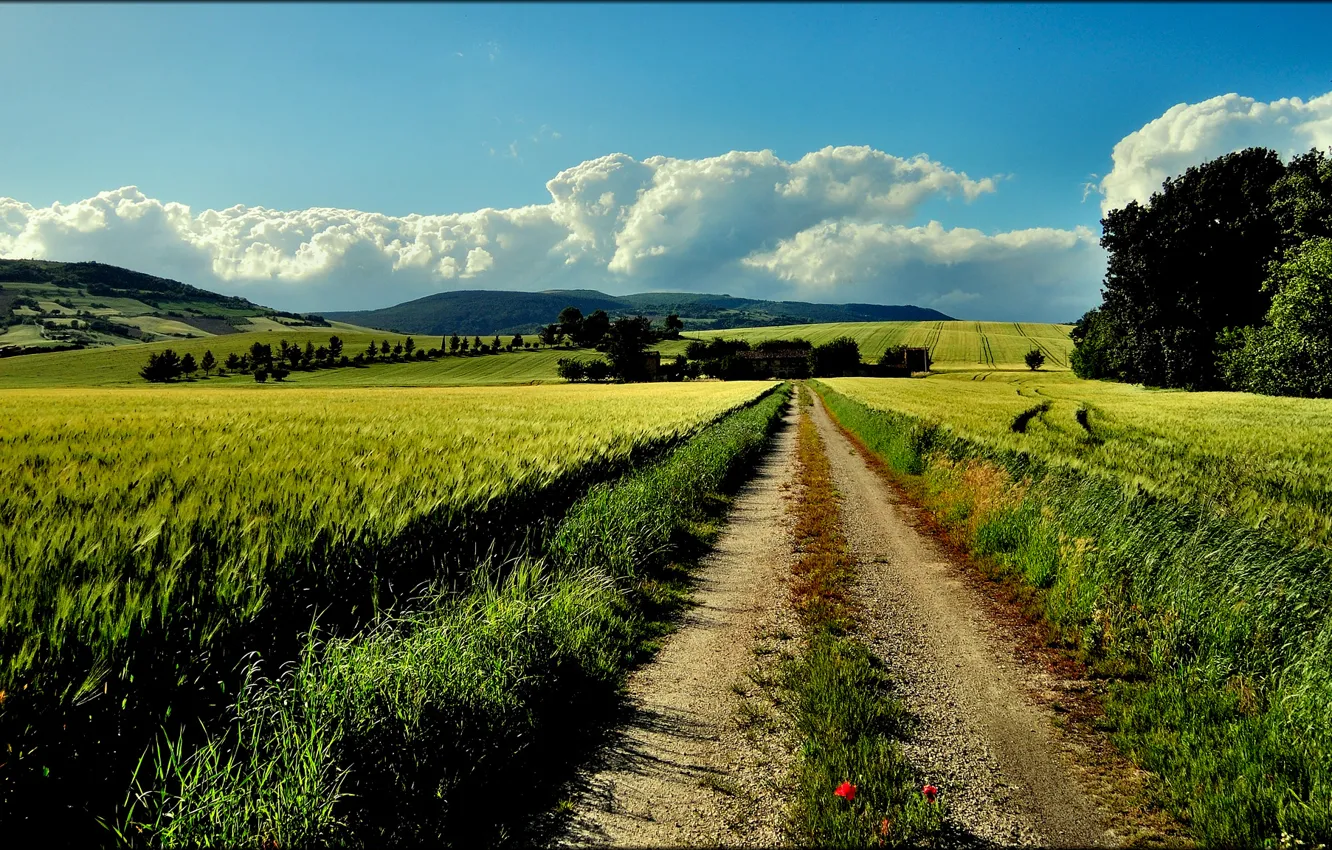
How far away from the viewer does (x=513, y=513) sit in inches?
289

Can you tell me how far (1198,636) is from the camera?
4.71 metres

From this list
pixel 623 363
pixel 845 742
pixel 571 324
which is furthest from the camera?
pixel 571 324

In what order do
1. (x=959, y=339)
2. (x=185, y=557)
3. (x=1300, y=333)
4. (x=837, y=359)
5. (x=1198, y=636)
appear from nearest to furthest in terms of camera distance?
(x=185, y=557) → (x=1198, y=636) → (x=1300, y=333) → (x=837, y=359) → (x=959, y=339)

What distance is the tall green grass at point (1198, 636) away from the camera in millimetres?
Answer: 3184

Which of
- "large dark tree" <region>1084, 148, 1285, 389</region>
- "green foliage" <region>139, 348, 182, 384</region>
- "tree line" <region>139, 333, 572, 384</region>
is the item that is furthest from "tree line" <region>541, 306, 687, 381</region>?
"large dark tree" <region>1084, 148, 1285, 389</region>

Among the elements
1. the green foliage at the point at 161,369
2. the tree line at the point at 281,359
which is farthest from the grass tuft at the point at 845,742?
the green foliage at the point at 161,369

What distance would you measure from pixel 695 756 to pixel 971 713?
88.0 inches

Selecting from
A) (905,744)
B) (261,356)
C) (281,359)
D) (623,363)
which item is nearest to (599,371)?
(623,363)

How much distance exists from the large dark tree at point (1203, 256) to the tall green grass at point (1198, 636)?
4993cm

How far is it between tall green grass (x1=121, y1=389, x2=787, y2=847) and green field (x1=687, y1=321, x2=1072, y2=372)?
119216mm

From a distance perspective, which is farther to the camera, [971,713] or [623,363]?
[623,363]

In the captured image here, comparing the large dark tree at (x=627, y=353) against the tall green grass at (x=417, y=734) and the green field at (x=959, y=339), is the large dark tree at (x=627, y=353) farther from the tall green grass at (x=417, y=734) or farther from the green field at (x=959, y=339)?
the tall green grass at (x=417, y=734)

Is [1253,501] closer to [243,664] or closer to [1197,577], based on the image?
[1197,577]

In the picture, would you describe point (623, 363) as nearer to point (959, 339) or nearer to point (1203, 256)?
point (1203, 256)
